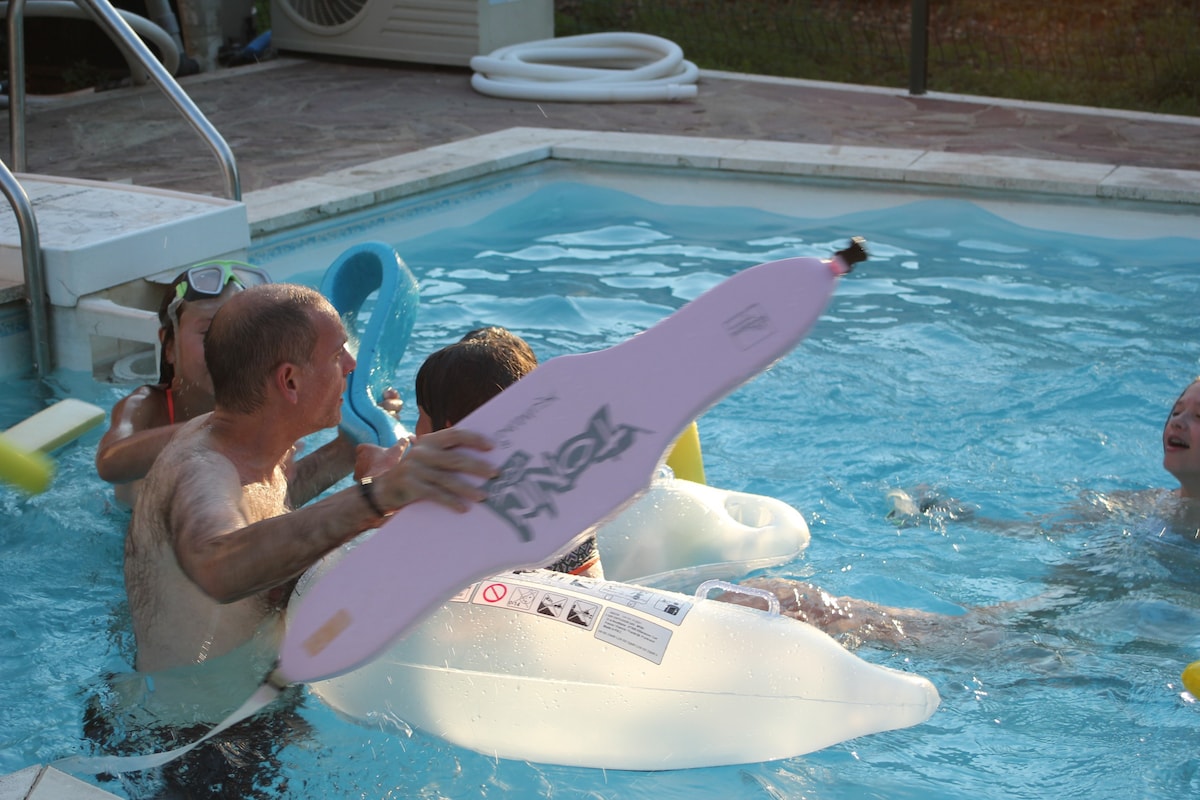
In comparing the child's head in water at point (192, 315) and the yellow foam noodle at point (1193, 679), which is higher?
the child's head in water at point (192, 315)

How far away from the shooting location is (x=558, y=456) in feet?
7.18

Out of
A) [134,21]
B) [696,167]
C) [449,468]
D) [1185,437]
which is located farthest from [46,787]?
[134,21]

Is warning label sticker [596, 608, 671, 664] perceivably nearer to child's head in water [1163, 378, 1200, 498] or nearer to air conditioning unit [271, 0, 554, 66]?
child's head in water [1163, 378, 1200, 498]

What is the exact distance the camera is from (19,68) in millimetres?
5465

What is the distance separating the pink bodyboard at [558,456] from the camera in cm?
215

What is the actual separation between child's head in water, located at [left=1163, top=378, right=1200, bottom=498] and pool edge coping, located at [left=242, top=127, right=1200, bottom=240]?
3.20 m

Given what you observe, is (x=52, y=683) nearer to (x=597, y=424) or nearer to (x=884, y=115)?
(x=597, y=424)

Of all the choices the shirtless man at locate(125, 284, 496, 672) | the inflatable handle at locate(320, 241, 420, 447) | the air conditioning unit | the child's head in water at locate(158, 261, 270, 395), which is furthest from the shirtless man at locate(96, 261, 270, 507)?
the air conditioning unit

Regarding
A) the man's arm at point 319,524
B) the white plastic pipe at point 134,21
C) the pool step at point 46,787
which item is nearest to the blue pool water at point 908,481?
the pool step at point 46,787

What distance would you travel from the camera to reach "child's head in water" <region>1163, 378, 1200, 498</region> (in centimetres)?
373

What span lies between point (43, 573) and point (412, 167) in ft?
12.6

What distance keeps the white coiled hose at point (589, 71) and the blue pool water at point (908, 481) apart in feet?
5.30

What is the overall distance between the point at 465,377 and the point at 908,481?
2.38 m

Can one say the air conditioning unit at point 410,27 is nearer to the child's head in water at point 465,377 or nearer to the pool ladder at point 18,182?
the pool ladder at point 18,182
